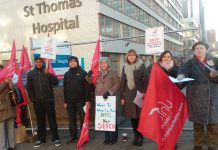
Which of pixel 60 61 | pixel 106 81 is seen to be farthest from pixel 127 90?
pixel 60 61

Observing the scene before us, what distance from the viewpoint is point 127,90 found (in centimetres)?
629

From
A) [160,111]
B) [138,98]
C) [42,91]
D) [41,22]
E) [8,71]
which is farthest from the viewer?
[41,22]

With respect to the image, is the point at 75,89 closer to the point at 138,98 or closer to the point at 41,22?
the point at 138,98

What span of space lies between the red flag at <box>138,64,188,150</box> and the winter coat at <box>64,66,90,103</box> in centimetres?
203

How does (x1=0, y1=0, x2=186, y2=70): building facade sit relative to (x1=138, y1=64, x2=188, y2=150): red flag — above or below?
above

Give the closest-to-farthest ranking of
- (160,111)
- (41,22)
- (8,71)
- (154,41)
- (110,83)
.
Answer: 1. (160,111)
2. (154,41)
3. (110,83)
4. (8,71)
5. (41,22)

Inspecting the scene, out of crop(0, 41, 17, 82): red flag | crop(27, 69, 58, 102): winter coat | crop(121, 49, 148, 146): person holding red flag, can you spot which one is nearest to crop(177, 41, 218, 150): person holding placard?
crop(121, 49, 148, 146): person holding red flag

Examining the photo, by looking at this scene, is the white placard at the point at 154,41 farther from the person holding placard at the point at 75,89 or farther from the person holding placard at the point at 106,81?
the person holding placard at the point at 75,89

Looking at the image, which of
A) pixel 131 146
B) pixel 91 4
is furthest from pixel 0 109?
pixel 91 4

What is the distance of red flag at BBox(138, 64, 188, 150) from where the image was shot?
5156 millimetres

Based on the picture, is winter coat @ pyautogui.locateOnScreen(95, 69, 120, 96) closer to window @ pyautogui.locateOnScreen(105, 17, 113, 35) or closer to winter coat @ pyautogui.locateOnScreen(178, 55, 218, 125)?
winter coat @ pyautogui.locateOnScreen(178, 55, 218, 125)

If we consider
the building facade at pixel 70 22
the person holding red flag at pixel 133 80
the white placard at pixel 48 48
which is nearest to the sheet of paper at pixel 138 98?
the person holding red flag at pixel 133 80

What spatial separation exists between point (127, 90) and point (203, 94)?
1611 mm

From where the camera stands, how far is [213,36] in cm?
664
